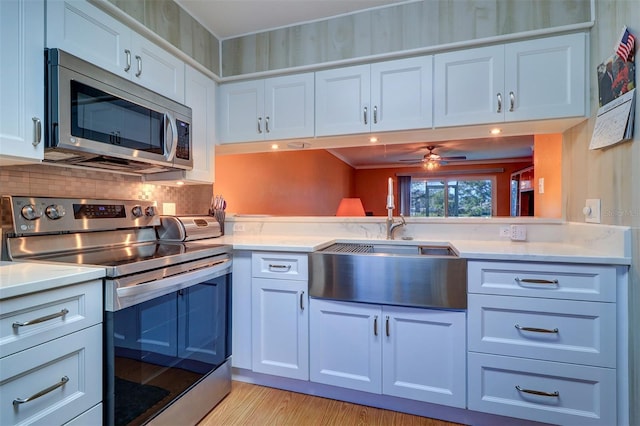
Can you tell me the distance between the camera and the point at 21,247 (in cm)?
131

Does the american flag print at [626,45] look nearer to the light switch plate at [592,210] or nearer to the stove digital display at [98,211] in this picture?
the light switch plate at [592,210]

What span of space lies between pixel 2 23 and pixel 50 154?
0.49 meters

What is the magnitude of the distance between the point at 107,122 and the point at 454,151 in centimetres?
442

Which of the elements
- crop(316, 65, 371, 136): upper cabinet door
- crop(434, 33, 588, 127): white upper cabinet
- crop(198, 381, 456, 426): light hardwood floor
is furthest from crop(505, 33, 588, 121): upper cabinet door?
crop(198, 381, 456, 426): light hardwood floor

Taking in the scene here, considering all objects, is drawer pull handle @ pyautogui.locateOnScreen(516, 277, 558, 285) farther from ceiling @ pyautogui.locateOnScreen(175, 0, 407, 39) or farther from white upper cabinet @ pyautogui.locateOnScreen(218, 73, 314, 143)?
ceiling @ pyautogui.locateOnScreen(175, 0, 407, 39)

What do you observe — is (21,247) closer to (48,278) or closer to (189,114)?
(48,278)

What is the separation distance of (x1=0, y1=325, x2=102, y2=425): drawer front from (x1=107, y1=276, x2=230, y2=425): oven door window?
6 cm

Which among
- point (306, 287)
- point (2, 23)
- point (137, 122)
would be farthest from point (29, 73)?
point (306, 287)

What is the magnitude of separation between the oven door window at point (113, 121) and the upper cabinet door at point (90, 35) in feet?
0.52

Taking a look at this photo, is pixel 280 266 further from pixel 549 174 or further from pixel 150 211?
pixel 549 174

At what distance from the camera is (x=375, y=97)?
1923 millimetres

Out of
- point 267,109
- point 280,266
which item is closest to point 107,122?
point 267,109

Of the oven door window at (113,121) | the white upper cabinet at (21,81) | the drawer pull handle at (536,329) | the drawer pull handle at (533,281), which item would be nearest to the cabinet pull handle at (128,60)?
the oven door window at (113,121)

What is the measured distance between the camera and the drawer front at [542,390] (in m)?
1.32
